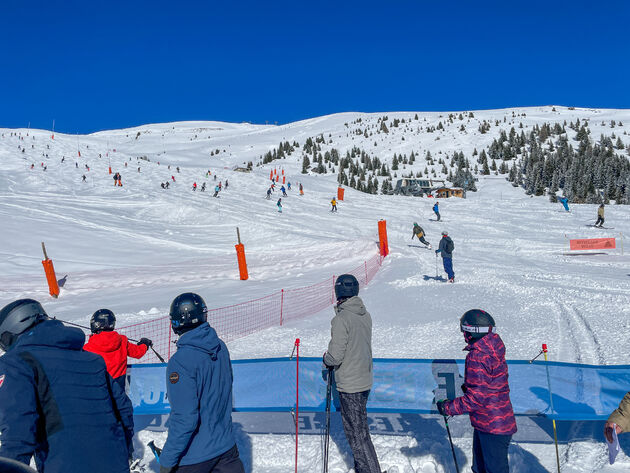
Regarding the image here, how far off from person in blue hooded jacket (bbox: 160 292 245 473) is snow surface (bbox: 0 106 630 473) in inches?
73.8

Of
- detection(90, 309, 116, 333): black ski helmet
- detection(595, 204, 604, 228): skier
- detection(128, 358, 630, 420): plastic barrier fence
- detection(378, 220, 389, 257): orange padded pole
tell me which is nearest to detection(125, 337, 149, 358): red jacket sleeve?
detection(90, 309, 116, 333): black ski helmet

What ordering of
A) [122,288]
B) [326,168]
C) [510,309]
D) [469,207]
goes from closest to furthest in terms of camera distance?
1. [510,309]
2. [122,288]
3. [469,207]
4. [326,168]

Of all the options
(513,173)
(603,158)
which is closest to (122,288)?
(513,173)

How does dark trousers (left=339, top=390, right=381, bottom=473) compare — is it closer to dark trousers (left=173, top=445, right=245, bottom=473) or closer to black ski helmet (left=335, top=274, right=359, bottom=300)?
black ski helmet (left=335, top=274, right=359, bottom=300)

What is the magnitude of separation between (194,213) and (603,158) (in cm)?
4254

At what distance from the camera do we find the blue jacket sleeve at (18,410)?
192 cm

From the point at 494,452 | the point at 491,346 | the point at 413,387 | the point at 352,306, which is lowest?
the point at 413,387

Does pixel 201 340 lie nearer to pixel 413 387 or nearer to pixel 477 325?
pixel 477 325

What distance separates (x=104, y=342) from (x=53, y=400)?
2.29 m

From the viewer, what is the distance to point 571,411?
4.36 metres

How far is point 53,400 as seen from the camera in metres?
2.02

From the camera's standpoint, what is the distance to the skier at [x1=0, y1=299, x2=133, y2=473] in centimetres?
194

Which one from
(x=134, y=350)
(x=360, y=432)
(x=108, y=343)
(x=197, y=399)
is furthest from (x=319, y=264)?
(x=197, y=399)

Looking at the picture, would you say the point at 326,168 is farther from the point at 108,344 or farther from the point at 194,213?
the point at 108,344
